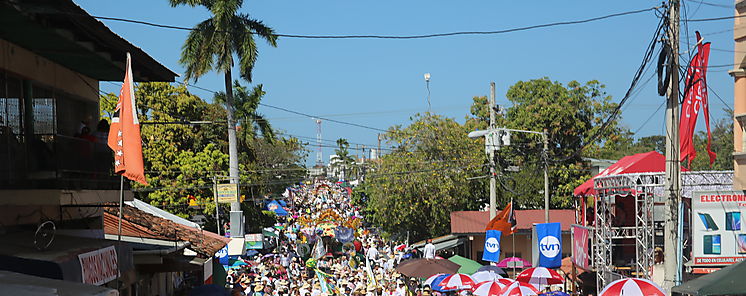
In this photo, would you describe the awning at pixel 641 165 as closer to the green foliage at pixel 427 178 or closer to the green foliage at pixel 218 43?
the green foliage at pixel 218 43

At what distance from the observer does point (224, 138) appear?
45.9m

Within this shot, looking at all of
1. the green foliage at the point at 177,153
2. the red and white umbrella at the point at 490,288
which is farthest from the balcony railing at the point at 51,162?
the green foliage at the point at 177,153

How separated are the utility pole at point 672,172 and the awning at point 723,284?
1.24m

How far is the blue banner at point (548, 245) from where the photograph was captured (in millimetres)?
24750

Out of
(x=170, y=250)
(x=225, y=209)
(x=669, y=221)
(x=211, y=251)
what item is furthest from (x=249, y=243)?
(x=669, y=221)

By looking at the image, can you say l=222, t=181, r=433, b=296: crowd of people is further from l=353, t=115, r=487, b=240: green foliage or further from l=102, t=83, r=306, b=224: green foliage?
l=102, t=83, r=306, b=224: green foliage

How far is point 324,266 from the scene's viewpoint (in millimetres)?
40656

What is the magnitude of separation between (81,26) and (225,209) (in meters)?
34.8

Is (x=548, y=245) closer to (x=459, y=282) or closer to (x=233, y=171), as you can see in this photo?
(x=459, y=282)

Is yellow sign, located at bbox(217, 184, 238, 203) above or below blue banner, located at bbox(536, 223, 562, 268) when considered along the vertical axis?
above

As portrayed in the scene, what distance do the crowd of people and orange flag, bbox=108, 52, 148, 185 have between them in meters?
11.6

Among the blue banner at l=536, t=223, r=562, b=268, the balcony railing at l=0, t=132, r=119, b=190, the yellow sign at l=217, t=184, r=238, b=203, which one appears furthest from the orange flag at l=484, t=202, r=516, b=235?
the balcony railing at l=0, t=132, r=119, b=190

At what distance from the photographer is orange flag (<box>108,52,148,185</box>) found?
1174 centimetres

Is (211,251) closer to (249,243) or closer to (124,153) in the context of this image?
(124,153)
